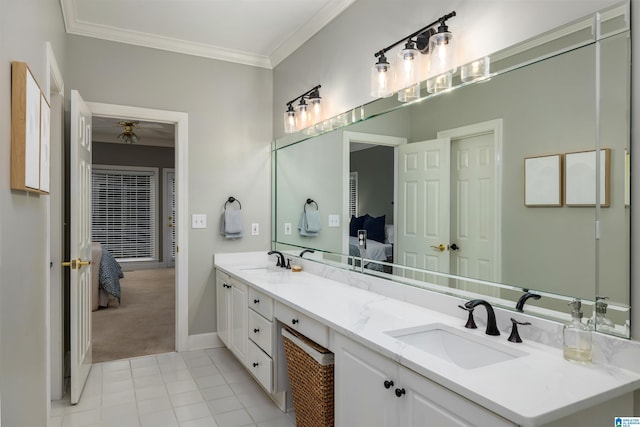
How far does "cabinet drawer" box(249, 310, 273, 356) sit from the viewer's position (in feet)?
8.18

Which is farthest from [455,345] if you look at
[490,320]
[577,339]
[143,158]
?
[143,158]

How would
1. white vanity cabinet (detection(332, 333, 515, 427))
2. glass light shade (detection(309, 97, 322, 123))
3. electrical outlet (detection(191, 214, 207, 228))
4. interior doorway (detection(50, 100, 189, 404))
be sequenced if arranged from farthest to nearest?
1. electrical outlet (detection(191, 214, 207, 228))
2. interior doorway (detection(50, 100, 189, 404))
3. glass light shade (detection(309, 97, 322, 123))
4. white vanity cabinet (detection(332, 333, 515, 427))

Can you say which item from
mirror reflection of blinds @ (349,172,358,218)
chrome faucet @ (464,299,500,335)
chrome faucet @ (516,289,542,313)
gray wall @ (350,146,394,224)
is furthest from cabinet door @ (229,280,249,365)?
chrome faucet @ (516,289,542,313)

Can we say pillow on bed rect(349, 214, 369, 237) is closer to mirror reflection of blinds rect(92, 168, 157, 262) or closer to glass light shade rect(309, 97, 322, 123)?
glass light shade rect(309, 97, 322, 123)

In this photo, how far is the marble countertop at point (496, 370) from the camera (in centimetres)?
105

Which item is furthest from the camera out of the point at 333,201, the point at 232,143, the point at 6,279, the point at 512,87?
the point at 232,143

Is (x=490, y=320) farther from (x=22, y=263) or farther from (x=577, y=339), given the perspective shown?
(x=22, y=263)

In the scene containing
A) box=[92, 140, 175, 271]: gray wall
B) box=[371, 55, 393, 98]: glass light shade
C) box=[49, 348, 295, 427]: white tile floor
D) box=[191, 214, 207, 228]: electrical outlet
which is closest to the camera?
box=[371, 55, 393, 98]: glass light shade

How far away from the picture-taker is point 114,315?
4.88 metres

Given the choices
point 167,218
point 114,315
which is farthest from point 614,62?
point 167,218

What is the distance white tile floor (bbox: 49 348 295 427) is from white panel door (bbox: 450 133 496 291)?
1.46 meters

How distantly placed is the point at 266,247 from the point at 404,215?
1981 millimetres

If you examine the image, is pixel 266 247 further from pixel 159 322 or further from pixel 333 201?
pixel 159 322

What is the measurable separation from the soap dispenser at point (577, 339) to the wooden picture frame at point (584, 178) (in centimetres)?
35
